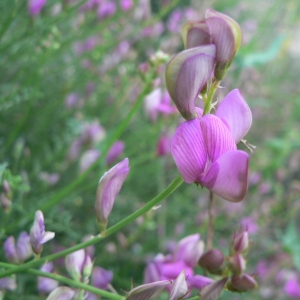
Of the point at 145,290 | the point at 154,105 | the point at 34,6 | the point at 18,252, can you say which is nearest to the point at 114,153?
the point at 154,105

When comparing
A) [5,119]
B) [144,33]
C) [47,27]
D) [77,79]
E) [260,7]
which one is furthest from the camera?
[260,7]

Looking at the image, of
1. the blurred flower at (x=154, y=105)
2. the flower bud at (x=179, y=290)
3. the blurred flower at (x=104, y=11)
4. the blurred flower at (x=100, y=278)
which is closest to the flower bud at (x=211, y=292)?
the flower bud at (x=179, y=290)

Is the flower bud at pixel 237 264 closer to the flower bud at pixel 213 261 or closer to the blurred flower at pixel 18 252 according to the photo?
the flower bud at pixel 213 261

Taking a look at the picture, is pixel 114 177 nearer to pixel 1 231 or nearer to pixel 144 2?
pixel 1 231

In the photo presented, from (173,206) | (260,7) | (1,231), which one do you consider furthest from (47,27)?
(260,7)

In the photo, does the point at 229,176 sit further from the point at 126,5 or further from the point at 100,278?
the point at 126,5

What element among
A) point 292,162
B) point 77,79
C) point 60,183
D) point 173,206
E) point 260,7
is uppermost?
point 77,79

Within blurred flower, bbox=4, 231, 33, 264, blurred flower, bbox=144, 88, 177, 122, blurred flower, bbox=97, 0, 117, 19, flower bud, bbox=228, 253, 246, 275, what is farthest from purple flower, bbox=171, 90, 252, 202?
blurred flower, bbox=97, 0, 117, 19
